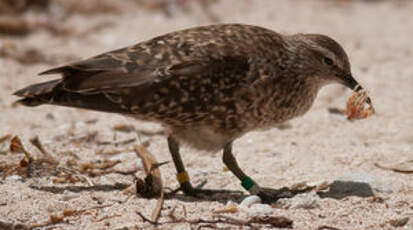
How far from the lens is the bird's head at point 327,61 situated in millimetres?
5711

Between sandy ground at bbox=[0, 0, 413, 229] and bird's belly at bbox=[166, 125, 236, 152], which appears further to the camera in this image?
bird's belly at bbox=[166, 125, 236, 152]

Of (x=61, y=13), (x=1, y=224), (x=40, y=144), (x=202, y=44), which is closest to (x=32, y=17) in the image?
(x=61, y=13)

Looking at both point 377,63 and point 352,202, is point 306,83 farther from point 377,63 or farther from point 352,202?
point 377,63

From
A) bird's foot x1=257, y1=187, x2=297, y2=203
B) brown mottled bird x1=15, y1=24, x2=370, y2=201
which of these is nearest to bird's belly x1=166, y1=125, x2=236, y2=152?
brown mottled bird x1=15, y1=24, x2=370, y2=201

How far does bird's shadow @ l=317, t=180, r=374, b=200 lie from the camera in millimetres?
5086

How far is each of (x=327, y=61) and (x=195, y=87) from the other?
1.31 metres

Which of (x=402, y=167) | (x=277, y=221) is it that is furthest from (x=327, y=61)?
(x=277, y=221)

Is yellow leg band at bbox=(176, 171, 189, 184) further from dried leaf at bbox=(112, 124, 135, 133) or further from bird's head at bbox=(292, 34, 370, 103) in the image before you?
dried leaf at bbox=(112, 124, 135, 133)

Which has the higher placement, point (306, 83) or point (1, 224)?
point (306, 83)

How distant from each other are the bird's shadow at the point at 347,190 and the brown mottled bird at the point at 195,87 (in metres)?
0.41

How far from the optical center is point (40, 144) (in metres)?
5.71

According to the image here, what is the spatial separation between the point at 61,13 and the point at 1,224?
6.32 meters

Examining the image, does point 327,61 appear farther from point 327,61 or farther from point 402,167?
point 402,167

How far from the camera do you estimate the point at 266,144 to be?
648 cm
